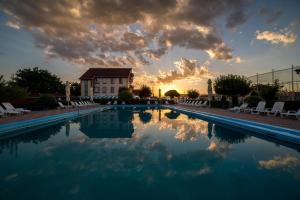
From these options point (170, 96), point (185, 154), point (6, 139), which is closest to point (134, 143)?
point (185, 154)

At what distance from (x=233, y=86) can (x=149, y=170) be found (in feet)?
65.2

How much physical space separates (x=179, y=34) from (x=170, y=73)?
1463 centimetres

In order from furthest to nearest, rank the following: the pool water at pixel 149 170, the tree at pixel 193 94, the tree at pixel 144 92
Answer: the tree at pixel 144 92, the tree at pixel 193 94, the pool water at pixel 149 170

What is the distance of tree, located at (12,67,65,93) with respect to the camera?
4088 centimetres

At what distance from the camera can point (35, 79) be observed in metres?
41.7

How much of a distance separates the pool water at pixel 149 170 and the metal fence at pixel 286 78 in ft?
31.7

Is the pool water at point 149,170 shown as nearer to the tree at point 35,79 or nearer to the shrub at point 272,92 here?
the shrub at point 272,92

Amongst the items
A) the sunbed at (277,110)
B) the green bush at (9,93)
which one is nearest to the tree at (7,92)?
the green bush at (9,93)

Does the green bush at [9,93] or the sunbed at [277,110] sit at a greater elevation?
the green bush at [9,93]

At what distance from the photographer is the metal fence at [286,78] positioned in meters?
13.6

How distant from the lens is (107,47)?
80.6 ft

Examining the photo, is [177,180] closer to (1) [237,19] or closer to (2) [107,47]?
(1) [237,19]

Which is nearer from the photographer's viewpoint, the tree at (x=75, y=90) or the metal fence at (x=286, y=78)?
the metal fence at (x=286, y=78)

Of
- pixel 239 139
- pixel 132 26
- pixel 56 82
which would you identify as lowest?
pixel 239 139
